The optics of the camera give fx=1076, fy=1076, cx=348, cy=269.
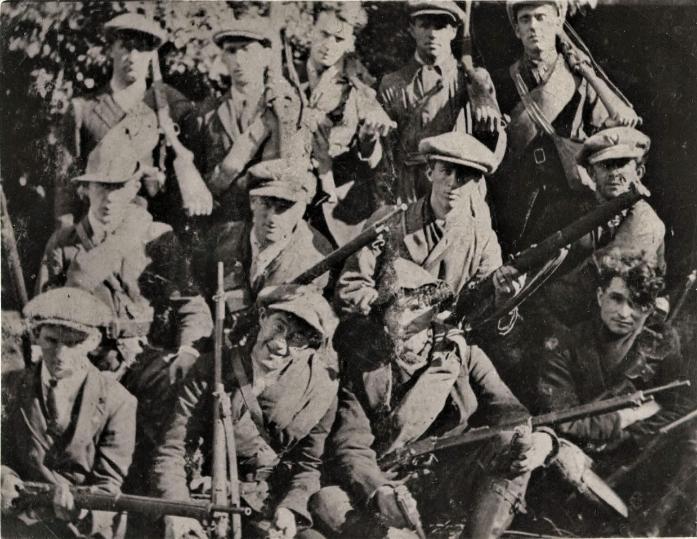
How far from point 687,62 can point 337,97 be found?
6.22 feet

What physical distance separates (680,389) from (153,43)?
3.32 m

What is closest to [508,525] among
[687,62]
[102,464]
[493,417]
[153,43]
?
[493,417]

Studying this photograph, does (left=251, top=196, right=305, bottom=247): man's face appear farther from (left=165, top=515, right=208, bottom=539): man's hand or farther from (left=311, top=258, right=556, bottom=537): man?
(left=165, top=515, right=208, bottom=539): man's hand

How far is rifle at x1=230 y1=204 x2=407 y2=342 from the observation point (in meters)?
5.53

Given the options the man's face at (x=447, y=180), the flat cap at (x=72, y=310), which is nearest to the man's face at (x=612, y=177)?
the man's face at (x=447, y=180)

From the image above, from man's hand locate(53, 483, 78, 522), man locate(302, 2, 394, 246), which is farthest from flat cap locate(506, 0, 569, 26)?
man's hand locate(53, 483, 78, 522)

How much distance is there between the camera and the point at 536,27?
18.7 feet

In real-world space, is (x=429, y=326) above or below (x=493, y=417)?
above

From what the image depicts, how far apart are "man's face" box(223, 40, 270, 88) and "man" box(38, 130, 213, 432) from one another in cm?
68

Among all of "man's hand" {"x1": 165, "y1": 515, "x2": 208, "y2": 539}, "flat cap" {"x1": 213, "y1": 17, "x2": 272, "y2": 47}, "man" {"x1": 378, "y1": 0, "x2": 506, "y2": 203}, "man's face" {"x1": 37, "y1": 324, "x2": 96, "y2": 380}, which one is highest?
"flat cap" {"x1": 213, "y1": 17, "x2": 272, "y2": 47}

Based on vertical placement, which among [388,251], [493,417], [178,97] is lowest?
[493,417]

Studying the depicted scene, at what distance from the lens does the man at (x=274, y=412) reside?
18.0 feet

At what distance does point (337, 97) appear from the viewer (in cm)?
565

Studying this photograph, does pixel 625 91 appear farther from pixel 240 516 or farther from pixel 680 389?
pixel 240 516
